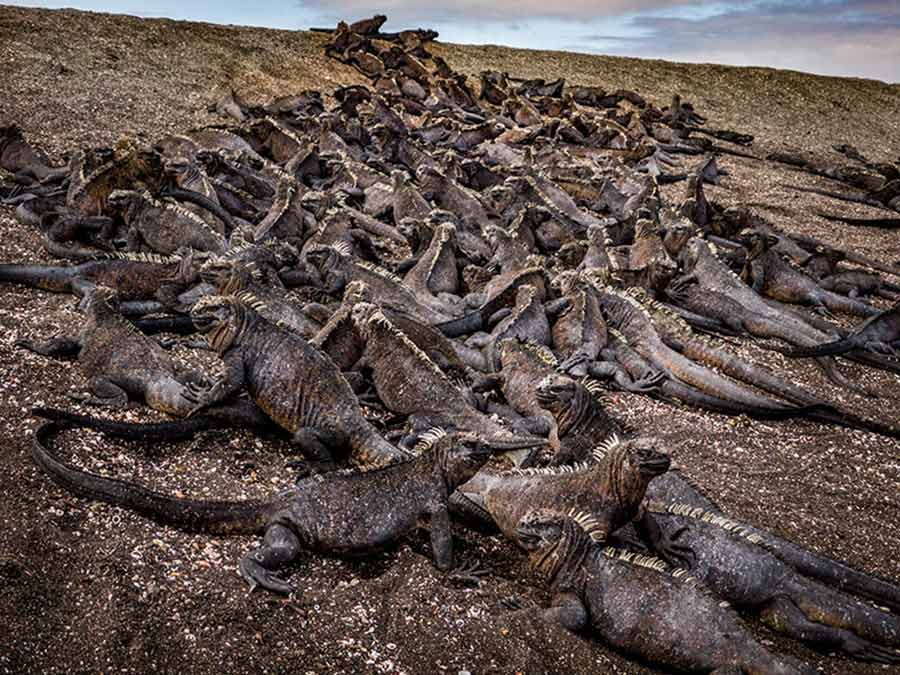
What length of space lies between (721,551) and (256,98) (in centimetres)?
1593

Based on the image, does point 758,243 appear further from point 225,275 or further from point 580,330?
point 225,275

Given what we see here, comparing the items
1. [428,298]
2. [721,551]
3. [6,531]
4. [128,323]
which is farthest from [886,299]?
[6,531]

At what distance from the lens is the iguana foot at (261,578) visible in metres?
3.70

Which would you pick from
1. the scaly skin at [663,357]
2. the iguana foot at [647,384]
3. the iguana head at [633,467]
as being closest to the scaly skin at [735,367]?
the scaly skin at [663,357]

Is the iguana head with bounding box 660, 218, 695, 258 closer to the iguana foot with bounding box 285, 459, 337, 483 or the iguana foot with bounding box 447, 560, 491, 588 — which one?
the iguana foot with bounding box 285, 459, 337, 483

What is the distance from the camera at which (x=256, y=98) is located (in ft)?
57.8

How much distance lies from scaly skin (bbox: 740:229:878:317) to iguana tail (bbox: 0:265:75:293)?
733 centimetres

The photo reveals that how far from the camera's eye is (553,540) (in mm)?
3863

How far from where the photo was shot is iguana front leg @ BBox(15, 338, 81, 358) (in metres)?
5.54

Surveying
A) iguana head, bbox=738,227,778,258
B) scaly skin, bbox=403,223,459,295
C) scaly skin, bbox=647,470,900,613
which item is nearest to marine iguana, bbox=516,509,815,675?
scaly skin, bbox=647,470,900,613

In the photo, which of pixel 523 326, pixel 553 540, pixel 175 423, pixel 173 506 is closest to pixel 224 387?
pixel 175 423

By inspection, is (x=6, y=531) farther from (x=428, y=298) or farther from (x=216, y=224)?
(x=216, y=224)

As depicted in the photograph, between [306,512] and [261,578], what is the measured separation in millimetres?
410

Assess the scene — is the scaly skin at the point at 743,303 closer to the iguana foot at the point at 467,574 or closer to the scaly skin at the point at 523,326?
the scaly skin at the point at 523,326
